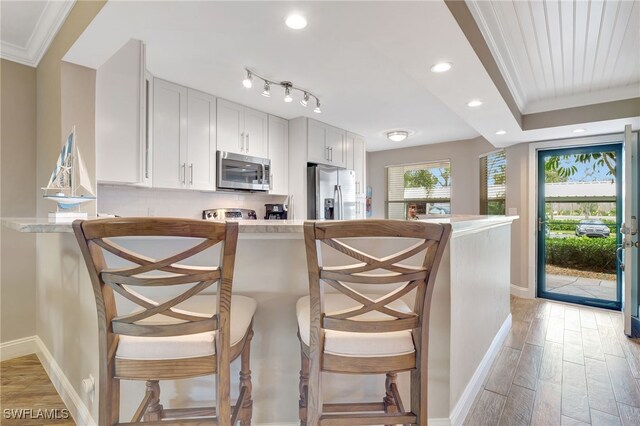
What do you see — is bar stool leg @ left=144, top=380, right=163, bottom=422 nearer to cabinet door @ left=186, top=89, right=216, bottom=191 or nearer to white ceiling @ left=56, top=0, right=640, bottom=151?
white ceiling @ left=56, top=0, right=640, bottom=151

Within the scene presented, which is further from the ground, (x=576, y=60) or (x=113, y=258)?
(x=576, y=60)

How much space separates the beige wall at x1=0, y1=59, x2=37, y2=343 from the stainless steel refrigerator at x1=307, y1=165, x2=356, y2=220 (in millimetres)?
2621

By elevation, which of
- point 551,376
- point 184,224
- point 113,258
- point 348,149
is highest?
point 348,149

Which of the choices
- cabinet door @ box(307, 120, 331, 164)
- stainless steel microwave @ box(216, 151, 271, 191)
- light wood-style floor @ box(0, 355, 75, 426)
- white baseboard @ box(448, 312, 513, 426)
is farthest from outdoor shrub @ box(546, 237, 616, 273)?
light wood-style floor @ box(0, 355, 75, 426)

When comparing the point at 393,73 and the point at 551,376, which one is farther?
the point at 393,73

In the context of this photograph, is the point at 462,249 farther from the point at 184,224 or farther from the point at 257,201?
the point at 257,201

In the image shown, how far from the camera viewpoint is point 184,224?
2.85 feet

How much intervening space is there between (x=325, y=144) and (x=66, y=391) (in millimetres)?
3447

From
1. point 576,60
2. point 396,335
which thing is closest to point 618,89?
point 576,60

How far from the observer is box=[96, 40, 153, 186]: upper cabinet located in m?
2.15

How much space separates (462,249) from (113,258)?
69.4 inches

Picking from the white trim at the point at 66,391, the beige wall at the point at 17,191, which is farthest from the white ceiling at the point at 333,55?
the white trim at the point at 66,391

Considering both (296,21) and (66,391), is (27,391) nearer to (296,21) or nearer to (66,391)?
(66,391)

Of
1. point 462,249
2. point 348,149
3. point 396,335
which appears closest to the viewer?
point 396,335
